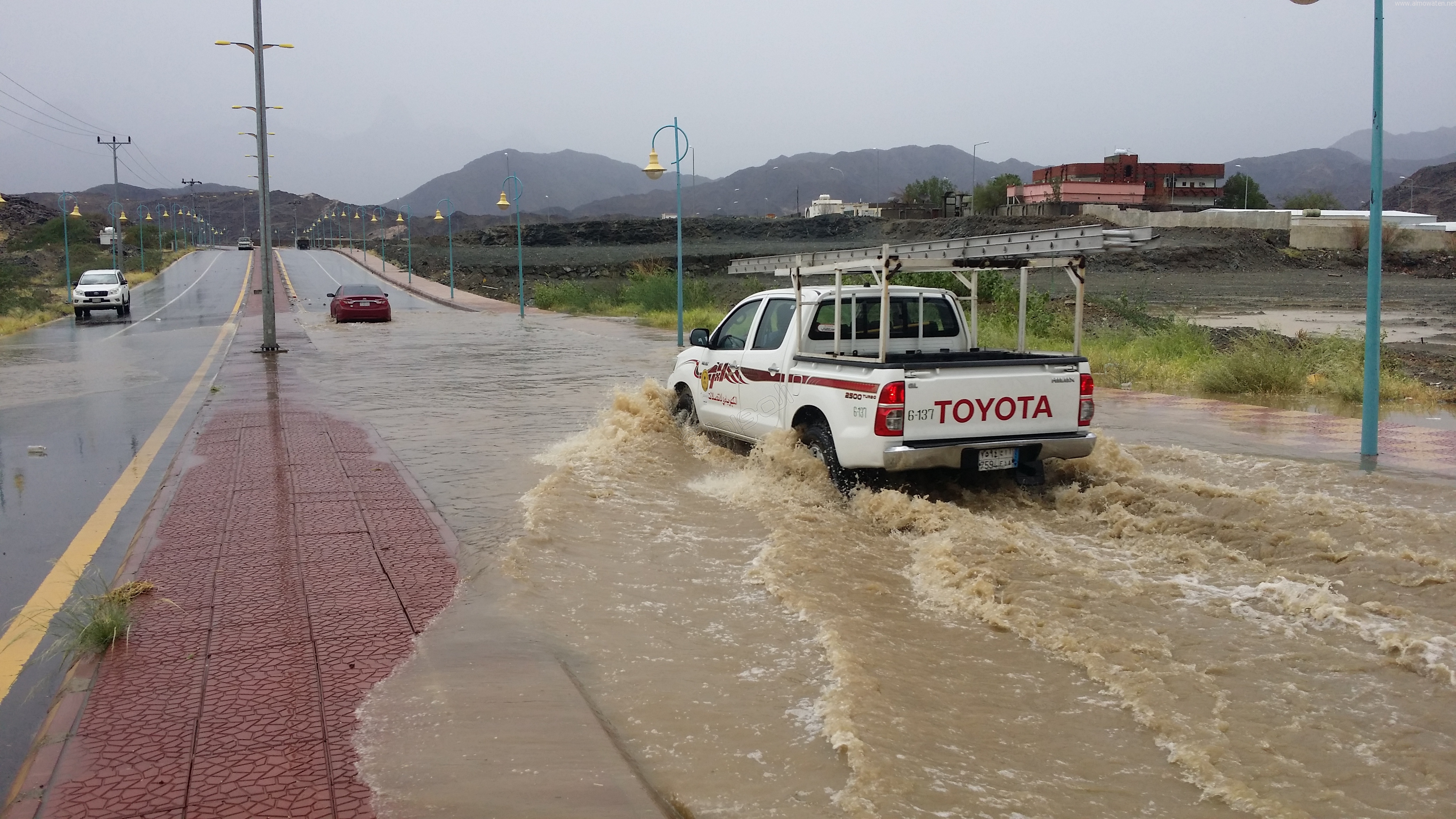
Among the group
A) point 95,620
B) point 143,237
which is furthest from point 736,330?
point 143,237

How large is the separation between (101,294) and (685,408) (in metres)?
35.2

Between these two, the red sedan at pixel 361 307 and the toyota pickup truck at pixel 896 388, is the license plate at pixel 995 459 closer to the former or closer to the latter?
the toyota pickup truck at pixel 896 388

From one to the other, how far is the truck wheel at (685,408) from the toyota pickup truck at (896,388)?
1.34 metres

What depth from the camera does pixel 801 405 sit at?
8844mm

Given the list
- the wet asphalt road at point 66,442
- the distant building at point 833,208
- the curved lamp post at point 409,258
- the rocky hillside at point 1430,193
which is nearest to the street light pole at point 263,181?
the wet asphalt road at point 66,442

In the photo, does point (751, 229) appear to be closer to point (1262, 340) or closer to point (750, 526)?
point (1262, 340)

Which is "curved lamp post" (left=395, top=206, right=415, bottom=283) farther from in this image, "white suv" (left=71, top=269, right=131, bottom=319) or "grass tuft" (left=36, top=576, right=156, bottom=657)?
"grass tuft" (left=36, top=576, right=156, bottom=657)

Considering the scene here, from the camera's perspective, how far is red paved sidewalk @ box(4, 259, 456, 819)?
3760 millimetres

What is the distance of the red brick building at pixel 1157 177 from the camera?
100062mm

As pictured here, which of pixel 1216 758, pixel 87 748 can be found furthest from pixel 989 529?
pixel 87 748

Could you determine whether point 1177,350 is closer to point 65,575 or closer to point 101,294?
point 65,575

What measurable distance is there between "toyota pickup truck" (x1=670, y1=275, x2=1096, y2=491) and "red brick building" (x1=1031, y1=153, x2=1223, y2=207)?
95.3m

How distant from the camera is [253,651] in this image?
5086mm

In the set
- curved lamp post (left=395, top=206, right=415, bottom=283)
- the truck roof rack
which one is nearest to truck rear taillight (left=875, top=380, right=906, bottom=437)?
the truck roof rack
